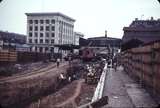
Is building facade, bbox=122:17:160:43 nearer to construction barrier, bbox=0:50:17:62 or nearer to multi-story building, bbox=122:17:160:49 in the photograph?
multi-story building, bbox=122:17:160:49

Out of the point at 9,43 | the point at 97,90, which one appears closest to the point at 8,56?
the point at 97,90

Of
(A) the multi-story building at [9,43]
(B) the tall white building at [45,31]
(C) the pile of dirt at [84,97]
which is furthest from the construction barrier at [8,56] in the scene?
(B) the tall white building at [45,31]

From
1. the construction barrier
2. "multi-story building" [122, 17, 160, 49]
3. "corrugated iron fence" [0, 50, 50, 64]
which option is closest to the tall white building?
"corrugated iron fence" [0, 50, 50, 64]

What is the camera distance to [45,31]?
269ft

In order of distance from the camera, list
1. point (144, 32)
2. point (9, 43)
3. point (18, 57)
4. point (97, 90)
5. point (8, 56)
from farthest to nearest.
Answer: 1. point (9, 43)
2. point (144, 32)
3. point (18, 57)
4. point (8, 56)
5. point (97, 90)

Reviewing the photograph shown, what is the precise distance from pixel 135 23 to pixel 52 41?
34.2 m

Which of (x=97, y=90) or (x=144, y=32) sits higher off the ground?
(x=144, y=32)

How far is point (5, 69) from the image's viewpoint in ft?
83.3

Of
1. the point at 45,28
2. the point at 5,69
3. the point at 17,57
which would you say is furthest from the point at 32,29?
the point at 5,69

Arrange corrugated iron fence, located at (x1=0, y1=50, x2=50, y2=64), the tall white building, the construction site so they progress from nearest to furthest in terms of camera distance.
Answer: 1. the construction site
2. corrugated iron fence, located at (x1=0, y1=50, x2=50, y2=64)
3. the tall white building

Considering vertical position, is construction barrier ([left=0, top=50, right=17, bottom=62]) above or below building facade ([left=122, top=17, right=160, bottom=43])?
below

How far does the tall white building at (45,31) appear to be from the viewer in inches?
3150

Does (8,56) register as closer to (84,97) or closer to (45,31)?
(84,97)

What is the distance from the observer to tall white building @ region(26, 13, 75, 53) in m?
80.0
